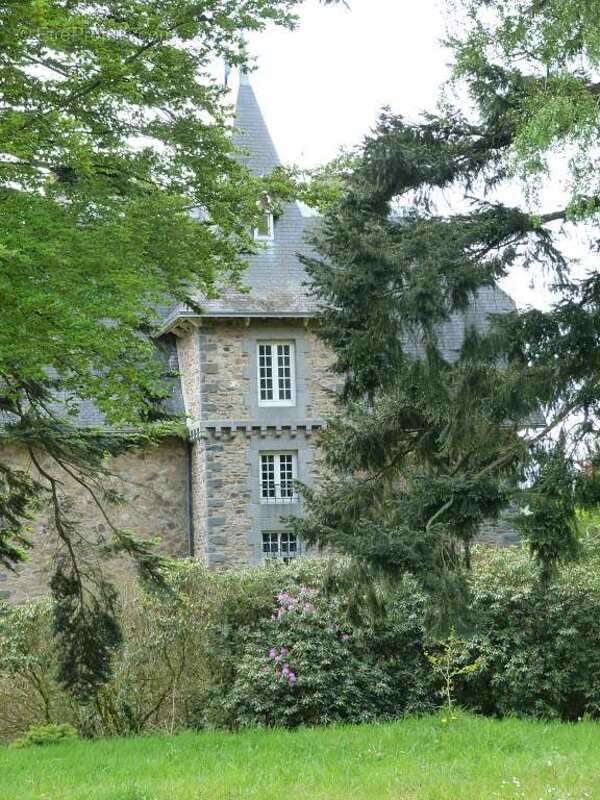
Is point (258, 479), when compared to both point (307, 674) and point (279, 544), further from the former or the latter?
point (307, 674)

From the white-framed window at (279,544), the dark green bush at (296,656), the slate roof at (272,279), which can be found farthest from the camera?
the slate roof at (272,279)

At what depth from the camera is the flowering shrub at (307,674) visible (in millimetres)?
16016

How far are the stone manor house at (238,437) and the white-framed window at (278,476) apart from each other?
2 centimetres

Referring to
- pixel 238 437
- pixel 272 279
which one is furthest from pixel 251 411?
pixel 272 279

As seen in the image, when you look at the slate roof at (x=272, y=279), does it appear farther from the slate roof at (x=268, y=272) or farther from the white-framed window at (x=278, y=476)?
the white-framed window at (x=278, y=476)

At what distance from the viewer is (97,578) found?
48.0 ft

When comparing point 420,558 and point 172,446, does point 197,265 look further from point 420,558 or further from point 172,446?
point 172,446

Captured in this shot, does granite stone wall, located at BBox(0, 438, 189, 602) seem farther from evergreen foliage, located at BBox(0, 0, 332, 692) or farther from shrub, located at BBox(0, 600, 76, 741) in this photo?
evergreen foliage, located at BBox(0, 0, 332, 692)

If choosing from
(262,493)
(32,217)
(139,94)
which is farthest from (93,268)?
(262,493)

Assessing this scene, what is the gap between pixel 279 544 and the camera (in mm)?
25422

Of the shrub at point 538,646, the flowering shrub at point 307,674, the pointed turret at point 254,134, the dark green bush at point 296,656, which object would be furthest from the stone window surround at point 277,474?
the shrub at point 538,646

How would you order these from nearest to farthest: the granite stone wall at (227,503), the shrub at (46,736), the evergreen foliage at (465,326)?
the evergreen foliage at (465,326)
the shrub at (46,736)
the granite stone wall at (227,503)

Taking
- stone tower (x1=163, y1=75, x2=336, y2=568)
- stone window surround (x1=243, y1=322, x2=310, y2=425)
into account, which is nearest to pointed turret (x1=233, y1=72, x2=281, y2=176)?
stone tower (x1=163, y1=75, x2=336, y2=568)

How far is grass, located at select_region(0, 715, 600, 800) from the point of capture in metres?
9.09
